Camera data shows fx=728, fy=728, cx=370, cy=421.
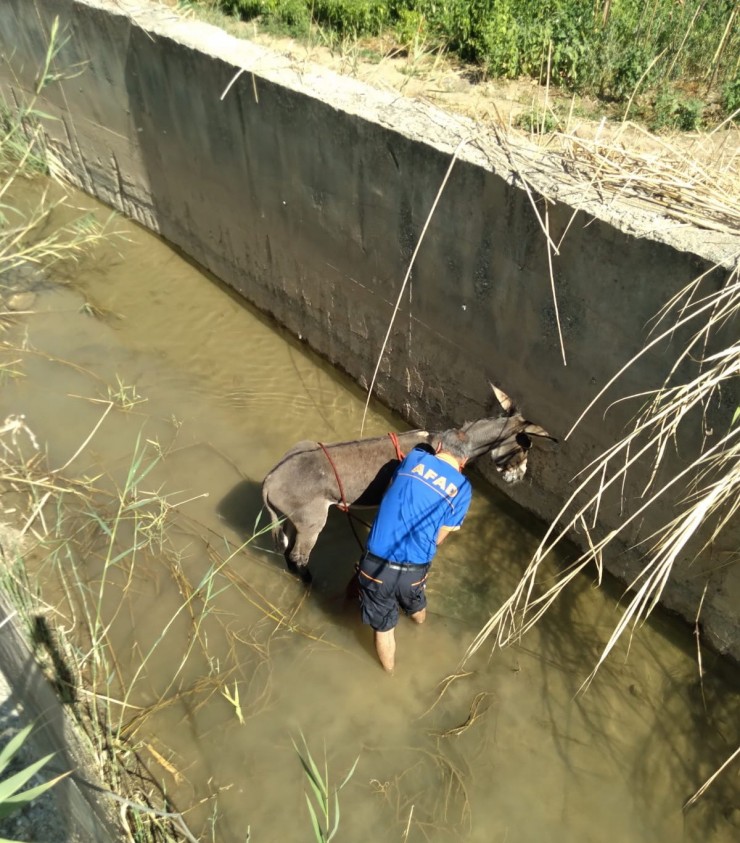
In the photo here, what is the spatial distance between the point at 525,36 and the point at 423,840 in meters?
6.00

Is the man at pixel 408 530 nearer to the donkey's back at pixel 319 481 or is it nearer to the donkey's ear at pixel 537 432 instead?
the donkey's back at pixel 319 481

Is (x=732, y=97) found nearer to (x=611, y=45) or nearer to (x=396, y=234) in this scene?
(x=611, y=45)

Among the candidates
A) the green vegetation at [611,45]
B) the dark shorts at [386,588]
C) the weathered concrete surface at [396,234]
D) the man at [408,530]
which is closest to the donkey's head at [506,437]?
the weathered concrete surface at [396,234]

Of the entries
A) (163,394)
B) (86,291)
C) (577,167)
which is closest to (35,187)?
(86,291)

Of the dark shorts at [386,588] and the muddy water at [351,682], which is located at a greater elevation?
the dark shorts at [386,588]

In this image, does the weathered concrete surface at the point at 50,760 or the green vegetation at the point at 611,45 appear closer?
the weathered concrete surface at the point at 50,760

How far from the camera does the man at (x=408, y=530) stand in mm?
3801

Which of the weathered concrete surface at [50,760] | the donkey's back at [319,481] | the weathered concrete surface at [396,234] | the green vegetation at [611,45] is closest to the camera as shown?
the weathered concrete surface at [50,760]

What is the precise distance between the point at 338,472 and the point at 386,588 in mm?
811

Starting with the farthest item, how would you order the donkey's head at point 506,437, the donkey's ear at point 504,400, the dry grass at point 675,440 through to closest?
the donkey's ear at point 504,400 < the donkey's head at point 506,437 < the dry grass at point 675,440

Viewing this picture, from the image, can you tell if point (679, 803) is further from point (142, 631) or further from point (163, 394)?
point (163, 394)

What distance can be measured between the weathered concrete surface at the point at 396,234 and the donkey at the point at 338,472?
29 centimetres

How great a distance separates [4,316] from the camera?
6758mm

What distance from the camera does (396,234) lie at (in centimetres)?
498
